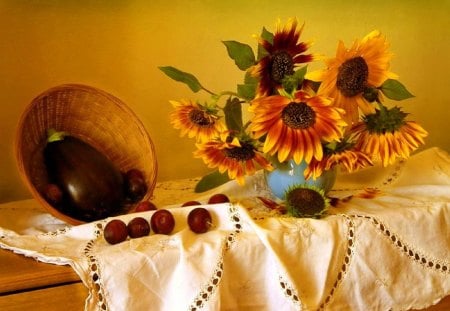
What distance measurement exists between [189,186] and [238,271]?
1.37ft

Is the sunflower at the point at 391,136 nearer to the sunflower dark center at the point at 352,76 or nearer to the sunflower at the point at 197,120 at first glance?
the sunflower dark center at the point at 352,76

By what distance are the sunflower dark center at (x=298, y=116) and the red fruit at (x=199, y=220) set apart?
19 cm

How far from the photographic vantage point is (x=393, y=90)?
881mm

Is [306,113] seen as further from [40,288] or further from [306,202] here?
[40,288]

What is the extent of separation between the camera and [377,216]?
2.73 feet

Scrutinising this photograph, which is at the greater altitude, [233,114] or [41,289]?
[233,114]

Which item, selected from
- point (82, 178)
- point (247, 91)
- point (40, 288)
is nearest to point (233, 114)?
point (247, 91)

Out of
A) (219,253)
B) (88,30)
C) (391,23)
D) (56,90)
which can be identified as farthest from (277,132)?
(391,23)

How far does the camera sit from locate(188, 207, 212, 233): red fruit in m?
0.81

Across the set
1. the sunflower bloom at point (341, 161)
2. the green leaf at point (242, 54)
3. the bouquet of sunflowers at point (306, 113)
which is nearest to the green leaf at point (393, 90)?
the bouquet of sunflowers at point (306, 113)

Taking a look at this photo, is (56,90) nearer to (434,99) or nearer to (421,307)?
(421,307)

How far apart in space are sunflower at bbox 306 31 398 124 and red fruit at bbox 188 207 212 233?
10.6 inches

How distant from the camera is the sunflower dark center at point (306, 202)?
844 millimetres

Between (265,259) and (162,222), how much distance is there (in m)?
0.17
